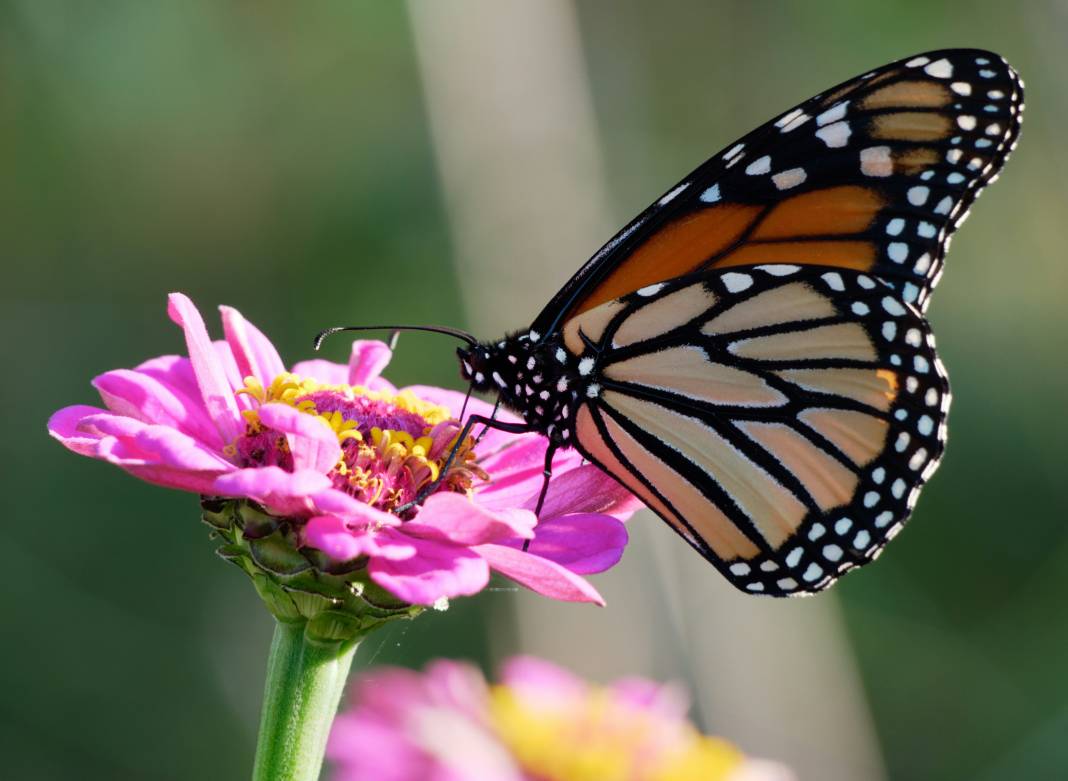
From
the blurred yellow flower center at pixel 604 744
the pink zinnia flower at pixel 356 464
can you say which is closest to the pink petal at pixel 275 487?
the pink zinnia flower at pixel 356 464

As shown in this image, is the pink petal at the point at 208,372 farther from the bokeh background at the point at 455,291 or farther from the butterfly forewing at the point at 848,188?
the bokeh background at the point at 455,291

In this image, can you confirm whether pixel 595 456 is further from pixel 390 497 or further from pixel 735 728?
pixel 735 728

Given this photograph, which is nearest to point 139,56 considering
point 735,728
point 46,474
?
point 46,474

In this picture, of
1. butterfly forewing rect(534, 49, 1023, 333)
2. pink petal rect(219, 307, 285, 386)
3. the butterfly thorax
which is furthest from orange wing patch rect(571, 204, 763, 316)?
pink petal rect(219, 307, 285, 386)

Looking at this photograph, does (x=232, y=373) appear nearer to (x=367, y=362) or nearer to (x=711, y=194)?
(x=367, y=362)

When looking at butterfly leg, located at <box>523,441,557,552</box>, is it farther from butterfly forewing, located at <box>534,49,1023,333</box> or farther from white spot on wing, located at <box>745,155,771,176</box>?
white spot on wing, located at <box>745,155,771,176</box>
